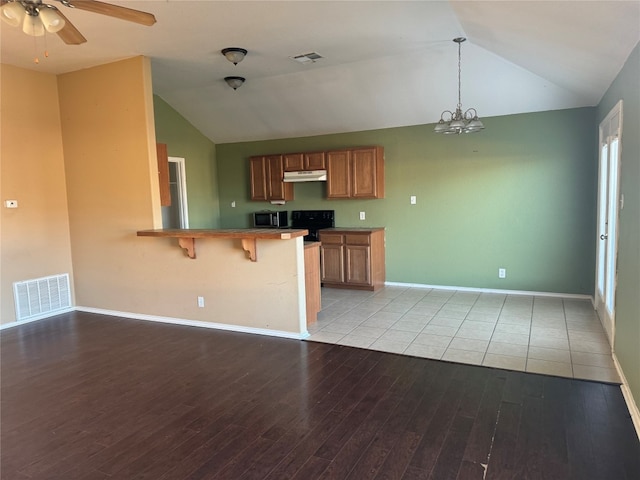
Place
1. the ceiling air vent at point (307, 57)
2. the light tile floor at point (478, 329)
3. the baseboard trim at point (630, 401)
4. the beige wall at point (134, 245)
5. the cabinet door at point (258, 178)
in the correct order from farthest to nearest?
the cabinet door at point (258, 178)
the ceiling air vent at point (307, 57)
the beige wall at point (134, 245)
the light tile floor at point (478, 329)
the baseboard trim at point (630, 401)

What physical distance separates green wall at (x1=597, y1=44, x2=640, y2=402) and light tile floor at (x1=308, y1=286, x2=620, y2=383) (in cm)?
37

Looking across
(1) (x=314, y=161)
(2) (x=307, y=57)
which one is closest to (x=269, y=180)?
(1) (x=314, y=161)

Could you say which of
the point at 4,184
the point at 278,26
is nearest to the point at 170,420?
the point at 278,26

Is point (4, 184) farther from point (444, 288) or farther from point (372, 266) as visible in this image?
point (444, 288)

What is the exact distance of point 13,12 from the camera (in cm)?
224

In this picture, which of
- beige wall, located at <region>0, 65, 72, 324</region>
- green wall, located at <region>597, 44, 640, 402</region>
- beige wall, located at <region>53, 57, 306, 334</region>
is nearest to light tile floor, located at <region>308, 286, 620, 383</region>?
green wall, located at <region>597, 44, 640, 402</region>

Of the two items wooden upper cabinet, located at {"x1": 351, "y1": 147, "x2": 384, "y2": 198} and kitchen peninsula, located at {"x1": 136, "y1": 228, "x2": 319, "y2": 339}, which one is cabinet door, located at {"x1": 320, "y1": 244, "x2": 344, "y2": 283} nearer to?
wooden upper cabinet, located at {"x1": 351, "y1": 147, "x2": 384, "y2": 198}

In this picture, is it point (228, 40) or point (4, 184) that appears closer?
point (228, 40)

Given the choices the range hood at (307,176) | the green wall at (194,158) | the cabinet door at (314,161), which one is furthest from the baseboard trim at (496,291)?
the green wall at (194,158)

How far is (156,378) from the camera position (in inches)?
125

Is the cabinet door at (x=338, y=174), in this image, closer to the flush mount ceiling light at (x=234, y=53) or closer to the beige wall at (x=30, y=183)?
the flush mount ceiling light at (x=234, y=53)

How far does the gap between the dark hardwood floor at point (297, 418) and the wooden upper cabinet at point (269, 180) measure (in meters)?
3.35

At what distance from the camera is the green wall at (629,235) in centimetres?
254

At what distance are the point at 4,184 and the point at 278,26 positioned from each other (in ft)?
11.0
